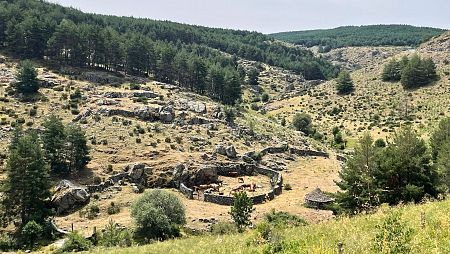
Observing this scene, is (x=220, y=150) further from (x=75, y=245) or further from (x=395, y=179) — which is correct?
(x=395, y=179)

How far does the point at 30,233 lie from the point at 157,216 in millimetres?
12351

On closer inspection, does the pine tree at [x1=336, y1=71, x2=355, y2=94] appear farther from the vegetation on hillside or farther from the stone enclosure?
the vegetation on hillside

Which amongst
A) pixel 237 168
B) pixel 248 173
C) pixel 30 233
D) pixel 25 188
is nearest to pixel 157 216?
pixel 30 233

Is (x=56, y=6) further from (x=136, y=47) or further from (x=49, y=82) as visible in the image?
(x=49, y=82)

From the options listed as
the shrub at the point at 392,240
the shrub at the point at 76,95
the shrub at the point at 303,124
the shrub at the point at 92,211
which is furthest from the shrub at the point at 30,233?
the shrub at the point at 303,124

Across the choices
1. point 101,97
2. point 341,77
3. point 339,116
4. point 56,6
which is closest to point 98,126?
point 101,97

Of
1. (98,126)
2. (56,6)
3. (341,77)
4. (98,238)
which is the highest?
(56,6)

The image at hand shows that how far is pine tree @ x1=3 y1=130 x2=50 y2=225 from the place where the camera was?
133ft

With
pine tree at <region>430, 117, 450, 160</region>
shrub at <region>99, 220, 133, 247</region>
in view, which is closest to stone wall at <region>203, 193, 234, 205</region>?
shrub at <region>99, 220, 133, 247</region>

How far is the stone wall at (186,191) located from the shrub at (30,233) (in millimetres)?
16613

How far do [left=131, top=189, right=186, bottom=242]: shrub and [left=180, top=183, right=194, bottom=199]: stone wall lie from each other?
10077mm

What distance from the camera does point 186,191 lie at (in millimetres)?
48156

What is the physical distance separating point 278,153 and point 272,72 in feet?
385

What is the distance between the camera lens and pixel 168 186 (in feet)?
165
